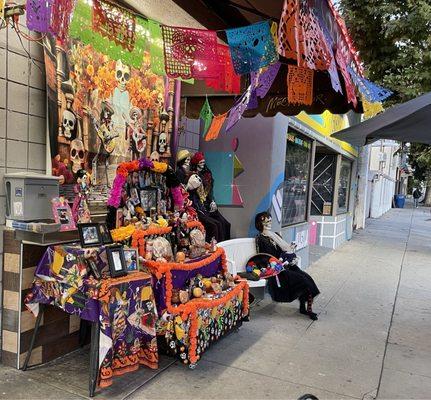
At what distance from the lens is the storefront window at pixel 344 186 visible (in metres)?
11.9

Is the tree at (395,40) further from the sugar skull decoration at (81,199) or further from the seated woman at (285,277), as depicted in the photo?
the sugar skull decoration at (81,199)

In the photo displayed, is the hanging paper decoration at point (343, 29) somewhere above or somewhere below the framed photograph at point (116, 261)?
above

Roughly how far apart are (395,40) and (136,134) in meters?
8.13

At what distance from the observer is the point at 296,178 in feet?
25.0

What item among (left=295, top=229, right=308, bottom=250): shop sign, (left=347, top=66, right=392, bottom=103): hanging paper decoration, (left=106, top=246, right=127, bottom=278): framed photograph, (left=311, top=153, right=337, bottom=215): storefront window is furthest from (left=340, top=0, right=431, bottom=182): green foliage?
(left=106, top=246, right=127, bottom=278): framed photograph

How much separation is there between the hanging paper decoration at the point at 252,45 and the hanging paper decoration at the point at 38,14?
146 cm

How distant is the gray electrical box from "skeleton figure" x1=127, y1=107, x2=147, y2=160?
50.6 inches

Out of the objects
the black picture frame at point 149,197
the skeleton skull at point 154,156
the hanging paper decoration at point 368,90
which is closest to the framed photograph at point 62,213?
the black picture frame at point 149,197

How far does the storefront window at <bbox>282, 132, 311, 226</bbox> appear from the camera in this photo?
703cm

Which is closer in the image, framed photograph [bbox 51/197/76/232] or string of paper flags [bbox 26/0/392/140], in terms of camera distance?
string of paper flags [bbox 26/0/392/140]

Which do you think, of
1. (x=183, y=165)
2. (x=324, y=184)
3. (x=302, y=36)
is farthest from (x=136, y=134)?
(x=324, y=184)

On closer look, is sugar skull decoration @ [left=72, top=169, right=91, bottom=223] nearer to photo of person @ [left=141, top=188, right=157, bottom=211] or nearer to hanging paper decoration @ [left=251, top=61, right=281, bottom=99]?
photo of person @ [left=141, top=188, right=157, bottom=211]

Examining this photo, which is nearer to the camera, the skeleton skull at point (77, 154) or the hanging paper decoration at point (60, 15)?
the hanging paper decoration at point (60, 15)

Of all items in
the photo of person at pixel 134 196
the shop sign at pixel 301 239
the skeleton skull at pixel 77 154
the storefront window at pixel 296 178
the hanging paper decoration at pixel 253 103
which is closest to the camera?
the skeleton skull at pixel 77 154
